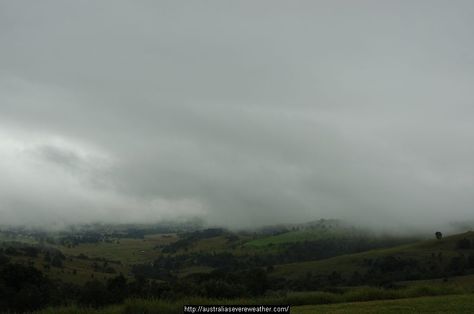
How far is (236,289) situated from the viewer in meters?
43.3

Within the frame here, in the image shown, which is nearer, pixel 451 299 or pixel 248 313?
pixel 248 313

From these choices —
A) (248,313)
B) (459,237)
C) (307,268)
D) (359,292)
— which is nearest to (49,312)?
(248,313)

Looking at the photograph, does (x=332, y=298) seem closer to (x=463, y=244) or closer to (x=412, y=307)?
(x=412, y=307)

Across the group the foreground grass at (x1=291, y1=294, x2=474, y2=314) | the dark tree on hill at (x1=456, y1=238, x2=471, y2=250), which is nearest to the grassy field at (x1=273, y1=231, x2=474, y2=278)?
the dark tree on hill at (x1=456, y1=238, x2=471, y2=250)

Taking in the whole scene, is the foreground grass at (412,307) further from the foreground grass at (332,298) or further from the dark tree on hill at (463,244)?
the dark tree on hill at (463,244)

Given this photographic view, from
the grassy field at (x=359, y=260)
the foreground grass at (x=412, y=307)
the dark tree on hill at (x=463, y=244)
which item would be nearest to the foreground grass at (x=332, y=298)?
the foreground grass at (x=412, y=307)

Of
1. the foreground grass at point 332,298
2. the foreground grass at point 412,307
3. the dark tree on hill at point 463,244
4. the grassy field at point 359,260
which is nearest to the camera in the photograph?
the foreground grass at point 412,307

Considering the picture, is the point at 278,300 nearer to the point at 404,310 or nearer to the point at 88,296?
the point at 404,310

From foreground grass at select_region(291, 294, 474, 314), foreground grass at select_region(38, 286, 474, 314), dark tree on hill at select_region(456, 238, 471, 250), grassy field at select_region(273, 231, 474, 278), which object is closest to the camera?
foreground grass at select_region(291, 294, 474, 314)

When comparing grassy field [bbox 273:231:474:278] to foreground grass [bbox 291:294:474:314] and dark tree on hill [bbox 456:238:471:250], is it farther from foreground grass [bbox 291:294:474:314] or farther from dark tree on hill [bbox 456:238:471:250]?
foreground grass [bbox 291:294:474:314]

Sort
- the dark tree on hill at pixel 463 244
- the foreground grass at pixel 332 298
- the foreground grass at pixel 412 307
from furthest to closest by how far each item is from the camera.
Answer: the dark tree on hill at pixel 463 244 → the foreground grass at pixel 332 298 → the foreground grass at pixel 412 307

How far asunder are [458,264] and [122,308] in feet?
453

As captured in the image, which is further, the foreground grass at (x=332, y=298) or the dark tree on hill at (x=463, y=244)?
the dark tree on hill at (x=463, y=244)

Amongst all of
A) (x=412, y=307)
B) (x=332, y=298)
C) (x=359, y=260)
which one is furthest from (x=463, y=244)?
(x=412, y=307)
